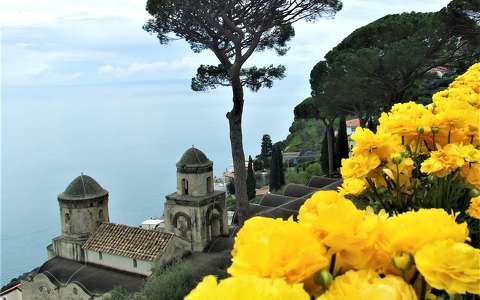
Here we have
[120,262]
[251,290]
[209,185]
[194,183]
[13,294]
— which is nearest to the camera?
[251,290]

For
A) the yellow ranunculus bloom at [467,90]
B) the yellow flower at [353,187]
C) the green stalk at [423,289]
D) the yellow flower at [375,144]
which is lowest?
the green stalk at [423,289]

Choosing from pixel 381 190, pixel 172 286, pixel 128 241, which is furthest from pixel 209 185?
pixel 381 190

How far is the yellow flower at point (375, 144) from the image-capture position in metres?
2.07

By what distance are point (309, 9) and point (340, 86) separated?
606cm

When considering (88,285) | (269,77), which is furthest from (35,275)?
(269,77)

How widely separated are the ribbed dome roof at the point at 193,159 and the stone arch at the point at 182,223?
1670 mm

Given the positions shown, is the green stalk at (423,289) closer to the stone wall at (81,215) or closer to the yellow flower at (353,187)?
the yellow flower at (353,187)

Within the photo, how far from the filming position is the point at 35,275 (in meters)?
13.8

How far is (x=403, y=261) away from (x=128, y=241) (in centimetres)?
1332

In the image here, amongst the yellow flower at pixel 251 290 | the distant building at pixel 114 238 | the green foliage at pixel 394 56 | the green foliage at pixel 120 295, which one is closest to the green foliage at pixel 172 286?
the green foliage at pixel 120 295

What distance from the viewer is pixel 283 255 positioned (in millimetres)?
931

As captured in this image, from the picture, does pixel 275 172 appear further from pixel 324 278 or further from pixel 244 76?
pixel 324 278

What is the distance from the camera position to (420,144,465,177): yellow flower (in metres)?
1.99

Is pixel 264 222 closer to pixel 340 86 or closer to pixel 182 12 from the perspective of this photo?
pixel 182 12
